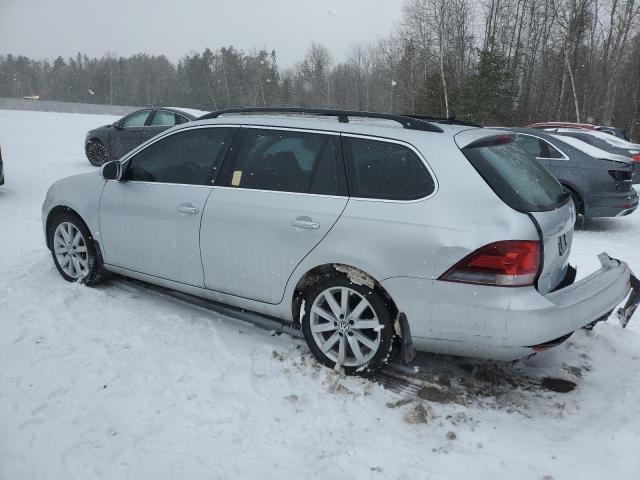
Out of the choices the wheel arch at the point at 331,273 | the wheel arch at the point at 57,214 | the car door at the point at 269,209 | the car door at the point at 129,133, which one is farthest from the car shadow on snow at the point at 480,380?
the car door at the point at 129,133

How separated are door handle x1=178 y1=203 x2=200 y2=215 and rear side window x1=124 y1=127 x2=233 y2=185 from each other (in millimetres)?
193

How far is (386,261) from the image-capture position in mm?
3059

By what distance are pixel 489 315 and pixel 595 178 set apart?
20.8ft

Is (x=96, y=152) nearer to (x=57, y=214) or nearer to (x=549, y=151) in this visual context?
(x=57, y=214)

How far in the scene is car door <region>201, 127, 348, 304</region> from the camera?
3367 mm

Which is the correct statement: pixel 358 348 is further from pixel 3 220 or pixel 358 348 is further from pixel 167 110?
pixel 167 110

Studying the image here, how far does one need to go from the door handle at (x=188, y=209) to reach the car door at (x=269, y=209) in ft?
0.35

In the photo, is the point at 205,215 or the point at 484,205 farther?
the point at 205,215

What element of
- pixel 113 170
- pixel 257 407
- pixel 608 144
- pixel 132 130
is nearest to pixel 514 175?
pixel 257 407

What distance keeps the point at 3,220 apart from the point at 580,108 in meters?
34.7

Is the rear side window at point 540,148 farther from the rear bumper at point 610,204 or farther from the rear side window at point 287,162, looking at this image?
the rear side window at point 287,162

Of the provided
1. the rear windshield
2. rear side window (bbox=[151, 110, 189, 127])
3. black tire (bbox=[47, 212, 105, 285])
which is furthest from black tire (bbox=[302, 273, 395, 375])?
rear side window (bbox=[151, 110, 189, 127])

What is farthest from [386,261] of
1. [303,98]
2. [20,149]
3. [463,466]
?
[303,98]

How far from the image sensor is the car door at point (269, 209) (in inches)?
133
